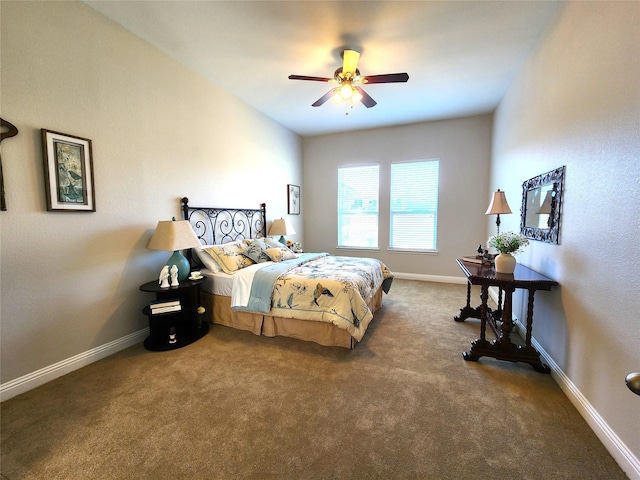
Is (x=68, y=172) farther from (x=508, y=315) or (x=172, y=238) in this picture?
(x=508, y=315)

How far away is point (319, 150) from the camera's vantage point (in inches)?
224

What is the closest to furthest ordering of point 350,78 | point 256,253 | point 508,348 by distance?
1. point 508,348
2. point 350,78
3. point 256,253

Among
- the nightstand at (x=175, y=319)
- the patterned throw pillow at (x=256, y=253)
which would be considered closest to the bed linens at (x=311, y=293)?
the patterned throw pillow at (x=256, y=253)

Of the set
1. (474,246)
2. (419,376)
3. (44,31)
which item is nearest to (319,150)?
(474,246)

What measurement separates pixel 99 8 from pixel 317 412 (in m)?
3.63

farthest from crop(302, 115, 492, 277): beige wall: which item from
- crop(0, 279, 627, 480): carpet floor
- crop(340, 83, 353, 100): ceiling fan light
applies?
crop(0, 279, 627, 480): carpet floor

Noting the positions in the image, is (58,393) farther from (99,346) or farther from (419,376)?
(419,376)

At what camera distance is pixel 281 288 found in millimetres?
2684

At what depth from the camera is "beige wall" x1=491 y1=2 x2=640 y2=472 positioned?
1352 millimetres

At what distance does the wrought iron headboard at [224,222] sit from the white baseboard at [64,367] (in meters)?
1.29

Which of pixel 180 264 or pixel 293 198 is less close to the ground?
pixel 293 198

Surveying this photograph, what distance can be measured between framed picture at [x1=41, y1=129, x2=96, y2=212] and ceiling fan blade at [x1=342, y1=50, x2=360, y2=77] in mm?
2398

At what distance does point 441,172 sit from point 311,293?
3.69 meters

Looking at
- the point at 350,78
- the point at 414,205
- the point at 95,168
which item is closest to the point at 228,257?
the point at 95,168
